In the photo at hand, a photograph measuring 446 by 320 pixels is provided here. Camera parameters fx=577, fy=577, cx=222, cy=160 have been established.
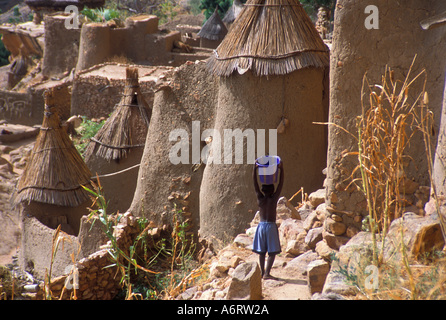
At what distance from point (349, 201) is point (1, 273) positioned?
15.7 feet

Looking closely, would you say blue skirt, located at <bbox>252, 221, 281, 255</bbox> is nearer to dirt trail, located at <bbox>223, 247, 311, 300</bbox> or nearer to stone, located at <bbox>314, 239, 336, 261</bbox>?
dirt trail, located at <bbox>223, 247, 311, 300</bbox>

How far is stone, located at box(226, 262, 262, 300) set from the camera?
12.9ft

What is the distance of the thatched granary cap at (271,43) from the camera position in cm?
638

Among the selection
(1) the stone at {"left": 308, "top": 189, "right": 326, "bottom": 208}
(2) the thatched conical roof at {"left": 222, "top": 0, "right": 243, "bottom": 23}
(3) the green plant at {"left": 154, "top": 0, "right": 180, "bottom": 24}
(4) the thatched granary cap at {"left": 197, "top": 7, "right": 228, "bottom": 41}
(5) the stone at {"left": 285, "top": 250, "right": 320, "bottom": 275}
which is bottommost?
(5) the stone at {"left": 285, "top": 250, "right": 320, "bottom": 275}

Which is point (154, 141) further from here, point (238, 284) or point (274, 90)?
point (238, 284)

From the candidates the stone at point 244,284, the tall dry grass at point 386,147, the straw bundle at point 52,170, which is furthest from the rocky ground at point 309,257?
the straw bundle at point 52,170

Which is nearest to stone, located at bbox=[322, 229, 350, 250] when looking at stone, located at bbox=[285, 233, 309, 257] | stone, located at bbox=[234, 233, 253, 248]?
stone, located at bbox=[285, 233, 309, 257]

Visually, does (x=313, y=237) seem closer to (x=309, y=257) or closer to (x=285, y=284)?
(x=309, y=257)

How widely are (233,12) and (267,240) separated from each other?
21.2 meters

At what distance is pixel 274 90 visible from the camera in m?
6.46

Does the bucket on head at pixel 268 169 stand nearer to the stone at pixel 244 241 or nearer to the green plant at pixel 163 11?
the stone at pixel 244 241

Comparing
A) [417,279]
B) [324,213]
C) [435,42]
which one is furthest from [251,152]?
[417,279]

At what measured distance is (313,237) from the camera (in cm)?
508

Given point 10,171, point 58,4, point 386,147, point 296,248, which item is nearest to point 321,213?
point 296,248
